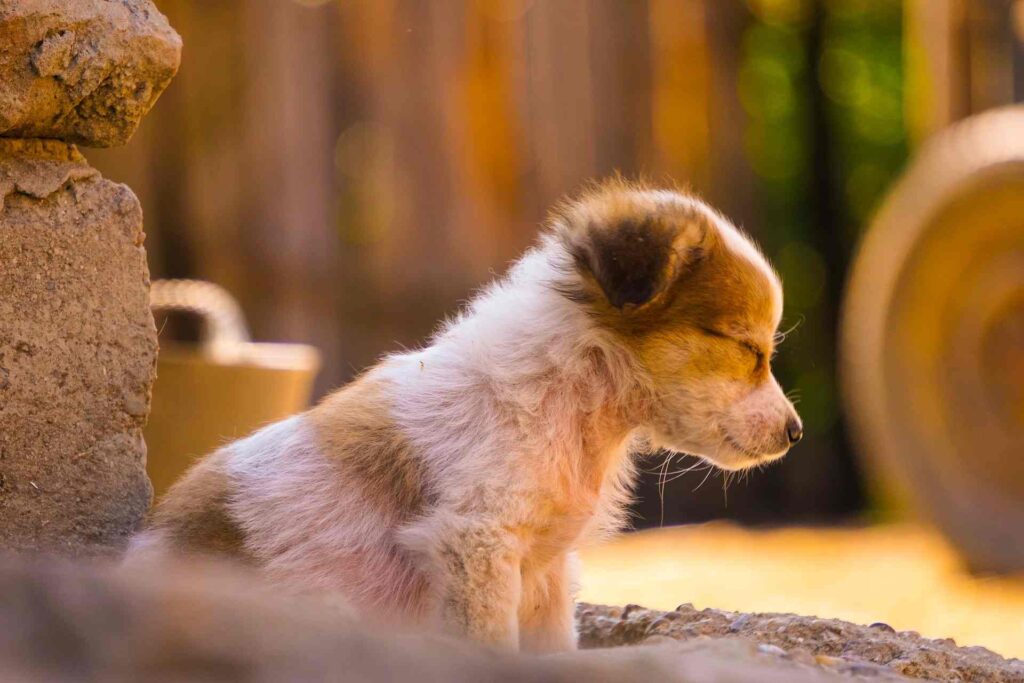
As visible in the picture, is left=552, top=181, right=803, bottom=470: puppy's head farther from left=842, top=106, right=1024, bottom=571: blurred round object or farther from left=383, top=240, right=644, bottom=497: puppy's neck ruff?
left=842, top=106, right=1024, bottom=571: blurred round object

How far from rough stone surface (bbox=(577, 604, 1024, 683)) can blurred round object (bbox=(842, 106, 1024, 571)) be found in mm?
4151

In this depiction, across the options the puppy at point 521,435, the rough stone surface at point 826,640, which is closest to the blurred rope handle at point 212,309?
the puppy at point 521,435

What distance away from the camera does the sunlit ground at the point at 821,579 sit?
22.6 ft

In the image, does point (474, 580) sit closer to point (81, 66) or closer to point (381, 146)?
point (81, 66)

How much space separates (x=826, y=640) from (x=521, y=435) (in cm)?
119

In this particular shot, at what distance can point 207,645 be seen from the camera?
7.13 ft

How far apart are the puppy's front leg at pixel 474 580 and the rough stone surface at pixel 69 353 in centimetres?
103

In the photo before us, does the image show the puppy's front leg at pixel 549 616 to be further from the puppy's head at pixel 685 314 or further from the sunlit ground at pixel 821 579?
the sunlit ground at pixel 821 579

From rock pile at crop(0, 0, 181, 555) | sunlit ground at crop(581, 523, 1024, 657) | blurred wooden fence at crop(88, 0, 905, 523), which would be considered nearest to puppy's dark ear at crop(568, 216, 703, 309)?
rock pile at crop(0, 0, 181, 555)

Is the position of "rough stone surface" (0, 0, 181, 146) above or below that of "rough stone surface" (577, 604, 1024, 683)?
above

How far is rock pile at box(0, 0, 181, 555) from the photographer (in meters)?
3.59

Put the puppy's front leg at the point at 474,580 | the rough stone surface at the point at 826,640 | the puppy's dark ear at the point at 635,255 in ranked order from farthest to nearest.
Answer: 1. the rough stone surface at the point at 826,640
2. the puppy's dark ear at the point at 635,255
3. the puppy's front leg at the point at 474,580

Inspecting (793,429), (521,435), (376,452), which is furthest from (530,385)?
(793,429)

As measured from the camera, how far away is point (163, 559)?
3.47 metres
